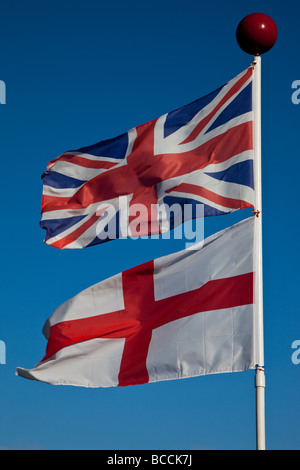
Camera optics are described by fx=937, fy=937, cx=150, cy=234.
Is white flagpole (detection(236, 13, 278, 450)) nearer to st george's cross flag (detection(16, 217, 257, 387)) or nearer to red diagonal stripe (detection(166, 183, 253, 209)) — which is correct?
st george's cross flag (detection(16, 217, 257, 387))

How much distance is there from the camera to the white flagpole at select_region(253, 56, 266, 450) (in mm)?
13594

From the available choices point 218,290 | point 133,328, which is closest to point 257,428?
point 218,290

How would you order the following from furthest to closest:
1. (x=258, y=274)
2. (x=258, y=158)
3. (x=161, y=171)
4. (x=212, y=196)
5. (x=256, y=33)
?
(x=161, y=171) → (x=256, y=33) → (x=212, y=196) → (x=258, y=158) → (x=258, y=274)

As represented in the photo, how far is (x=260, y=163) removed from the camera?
1574 centimetres

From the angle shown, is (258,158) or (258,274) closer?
(258,274)

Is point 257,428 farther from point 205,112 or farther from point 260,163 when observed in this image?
point 205,112

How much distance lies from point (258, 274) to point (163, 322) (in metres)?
1.95

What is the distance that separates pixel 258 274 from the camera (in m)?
15.0

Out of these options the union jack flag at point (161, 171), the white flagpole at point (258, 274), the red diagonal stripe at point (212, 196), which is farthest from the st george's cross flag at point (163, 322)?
the union jack flag at point (161, 171)

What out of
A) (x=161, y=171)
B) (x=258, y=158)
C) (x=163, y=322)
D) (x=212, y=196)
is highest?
(x=161, y=171)

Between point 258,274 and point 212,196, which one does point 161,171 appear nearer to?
point 212,196

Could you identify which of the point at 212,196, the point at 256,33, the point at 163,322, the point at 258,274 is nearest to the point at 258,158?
the point at 212,196

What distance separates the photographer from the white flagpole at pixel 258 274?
13.6m

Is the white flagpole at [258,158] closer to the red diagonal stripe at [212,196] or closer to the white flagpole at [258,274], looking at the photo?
the white flagpole at [258,274]
